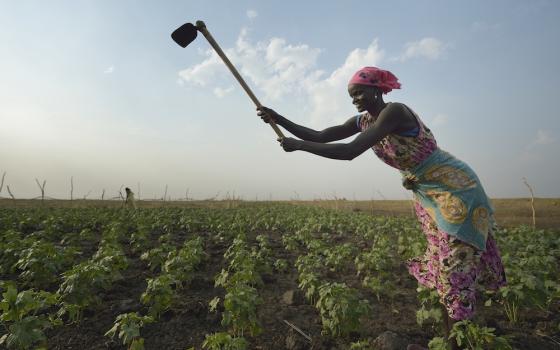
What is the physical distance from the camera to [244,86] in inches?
134

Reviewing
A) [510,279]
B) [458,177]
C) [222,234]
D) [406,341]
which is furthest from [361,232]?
[458,177]

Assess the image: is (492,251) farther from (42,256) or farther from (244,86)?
(42,256)

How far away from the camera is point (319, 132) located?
3.68m

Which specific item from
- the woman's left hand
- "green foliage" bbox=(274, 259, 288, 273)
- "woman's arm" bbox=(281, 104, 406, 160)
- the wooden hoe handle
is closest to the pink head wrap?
"woman's arm" bbox=(281, 104, 406, 160)

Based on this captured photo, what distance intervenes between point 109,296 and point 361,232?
892 cm

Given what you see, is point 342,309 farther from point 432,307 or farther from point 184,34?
point 184,34

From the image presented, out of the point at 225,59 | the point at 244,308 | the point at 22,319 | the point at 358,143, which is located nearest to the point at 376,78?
the point at 358,143

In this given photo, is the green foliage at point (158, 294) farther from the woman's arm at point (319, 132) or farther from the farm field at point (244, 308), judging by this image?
the woman's arm at point (319, 132)

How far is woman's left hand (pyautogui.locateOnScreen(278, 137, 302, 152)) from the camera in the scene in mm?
2663

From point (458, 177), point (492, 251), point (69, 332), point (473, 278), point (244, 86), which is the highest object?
point (244, 86)

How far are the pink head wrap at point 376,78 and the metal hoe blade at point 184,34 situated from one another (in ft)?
5.72

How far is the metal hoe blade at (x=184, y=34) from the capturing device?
134 inches

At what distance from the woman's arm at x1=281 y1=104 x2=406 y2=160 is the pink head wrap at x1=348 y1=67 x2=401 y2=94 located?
328mm

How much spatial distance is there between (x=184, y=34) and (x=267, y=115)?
1219mm
